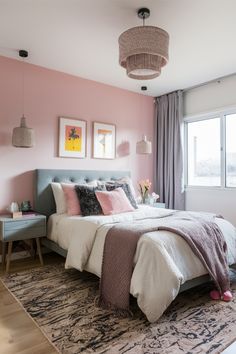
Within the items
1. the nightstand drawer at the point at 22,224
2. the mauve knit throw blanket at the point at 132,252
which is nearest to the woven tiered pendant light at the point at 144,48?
the mauve knit throw blanket at the point at 132,252

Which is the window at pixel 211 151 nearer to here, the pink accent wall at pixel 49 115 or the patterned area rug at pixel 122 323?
the pink accent wall at pixel 49 115

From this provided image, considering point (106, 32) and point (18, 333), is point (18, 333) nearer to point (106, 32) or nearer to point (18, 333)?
point (18, 333)

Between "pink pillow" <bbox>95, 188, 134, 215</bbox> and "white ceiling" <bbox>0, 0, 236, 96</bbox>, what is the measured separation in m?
1.76

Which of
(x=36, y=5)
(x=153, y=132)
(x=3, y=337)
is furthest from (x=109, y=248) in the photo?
(x=153, y=132)

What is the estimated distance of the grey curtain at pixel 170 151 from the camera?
4.51 meters

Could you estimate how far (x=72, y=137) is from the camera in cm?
385

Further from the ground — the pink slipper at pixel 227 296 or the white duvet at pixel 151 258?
the white duvet at pixel 151 258

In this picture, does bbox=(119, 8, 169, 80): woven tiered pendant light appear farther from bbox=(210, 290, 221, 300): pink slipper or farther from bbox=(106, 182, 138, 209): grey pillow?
bbox=(210, 290, 221, 300): pink slipper

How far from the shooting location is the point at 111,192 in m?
3.29

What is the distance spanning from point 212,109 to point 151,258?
3056mm

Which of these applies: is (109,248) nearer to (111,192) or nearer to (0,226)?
(111,192)

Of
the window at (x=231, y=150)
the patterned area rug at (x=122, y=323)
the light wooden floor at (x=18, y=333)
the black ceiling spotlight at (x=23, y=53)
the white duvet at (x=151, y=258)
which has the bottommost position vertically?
the light wooden floor at (x=18, y=333)

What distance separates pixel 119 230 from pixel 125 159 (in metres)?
2.45

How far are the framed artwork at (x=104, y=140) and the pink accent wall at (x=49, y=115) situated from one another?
0.29ft
